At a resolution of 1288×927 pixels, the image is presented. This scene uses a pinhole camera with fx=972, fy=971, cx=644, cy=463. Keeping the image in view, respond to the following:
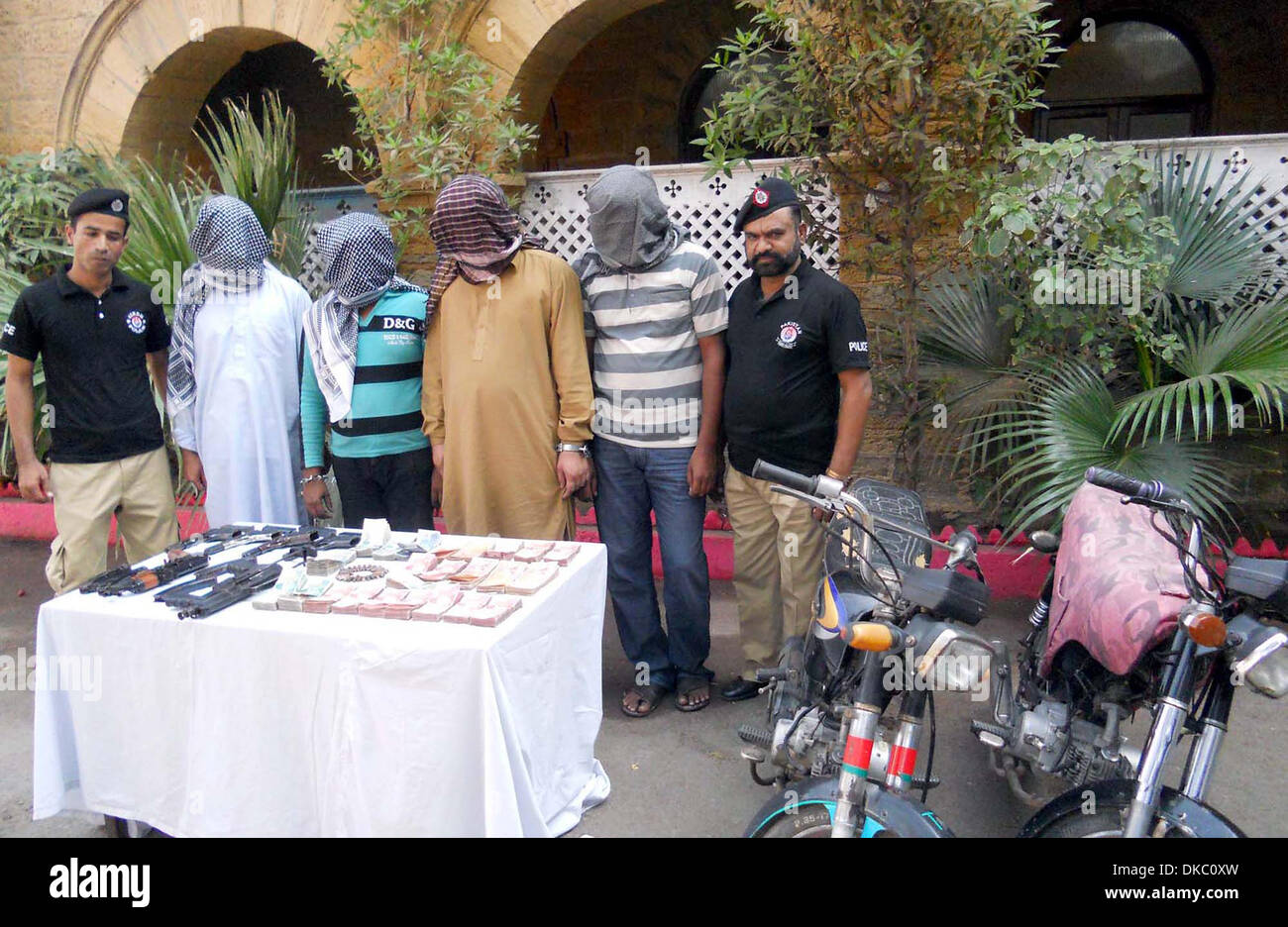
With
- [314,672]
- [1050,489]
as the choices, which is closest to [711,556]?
[1050,489]

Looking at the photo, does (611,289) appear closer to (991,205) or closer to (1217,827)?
(991,205)

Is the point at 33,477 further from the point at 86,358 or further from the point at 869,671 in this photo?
the point at 869,671

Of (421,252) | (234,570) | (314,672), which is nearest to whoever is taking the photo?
(314,672)

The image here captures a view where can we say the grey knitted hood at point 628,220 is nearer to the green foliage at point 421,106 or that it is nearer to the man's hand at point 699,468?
the man's hand at point 699,468

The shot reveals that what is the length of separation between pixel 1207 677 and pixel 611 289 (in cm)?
227

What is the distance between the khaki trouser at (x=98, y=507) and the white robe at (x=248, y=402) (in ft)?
0.67

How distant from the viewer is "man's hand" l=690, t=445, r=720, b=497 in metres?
3.66

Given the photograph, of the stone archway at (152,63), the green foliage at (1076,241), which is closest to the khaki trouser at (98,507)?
the green foliage at (1076,241)

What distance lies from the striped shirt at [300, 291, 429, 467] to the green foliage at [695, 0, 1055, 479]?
164 cm

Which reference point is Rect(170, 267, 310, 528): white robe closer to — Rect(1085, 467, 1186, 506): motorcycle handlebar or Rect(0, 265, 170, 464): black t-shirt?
Rect(0, 265, 170, 464): black t-shirt

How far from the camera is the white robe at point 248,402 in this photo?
3834 millimetres

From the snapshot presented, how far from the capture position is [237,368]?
151 inches

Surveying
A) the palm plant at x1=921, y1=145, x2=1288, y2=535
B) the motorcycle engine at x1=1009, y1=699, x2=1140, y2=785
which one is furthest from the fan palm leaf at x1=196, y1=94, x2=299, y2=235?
the motorcycle engine at x1=1009, y1=699, x2=1140, y2=785

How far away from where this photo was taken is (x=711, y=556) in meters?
5.57
